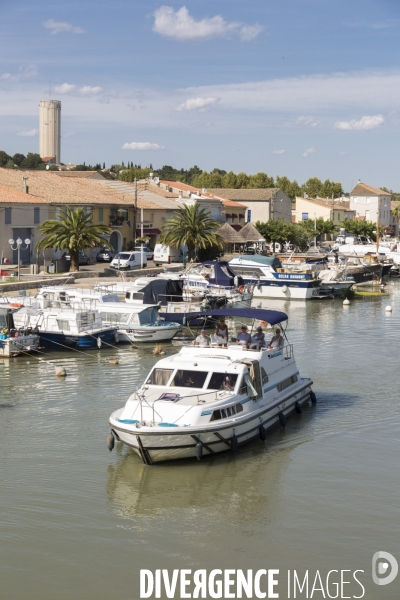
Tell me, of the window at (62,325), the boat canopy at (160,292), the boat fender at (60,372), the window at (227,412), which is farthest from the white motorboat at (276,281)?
the window at (227,412)

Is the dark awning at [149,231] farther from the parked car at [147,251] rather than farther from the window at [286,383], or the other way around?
the window at [286,383]

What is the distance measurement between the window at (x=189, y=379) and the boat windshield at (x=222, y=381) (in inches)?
8.7

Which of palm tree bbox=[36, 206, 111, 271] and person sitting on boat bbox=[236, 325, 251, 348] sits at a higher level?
palm tree bbox=[36, 206, 111, 271]

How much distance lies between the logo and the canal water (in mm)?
150

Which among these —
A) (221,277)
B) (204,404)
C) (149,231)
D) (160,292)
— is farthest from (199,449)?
(149,231)

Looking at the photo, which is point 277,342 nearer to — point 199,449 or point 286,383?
point 286,383

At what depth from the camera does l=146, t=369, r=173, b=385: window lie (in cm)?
2184

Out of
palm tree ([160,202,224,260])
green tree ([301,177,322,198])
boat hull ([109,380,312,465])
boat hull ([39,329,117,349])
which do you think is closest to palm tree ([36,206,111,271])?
palm tree ([160,202,224,260])

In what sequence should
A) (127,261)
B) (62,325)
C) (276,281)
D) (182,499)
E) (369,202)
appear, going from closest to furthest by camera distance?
(182,499) < (62,325) < (276,281) < (127,261) < (369,202)

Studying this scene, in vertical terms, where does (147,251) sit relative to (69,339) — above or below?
above

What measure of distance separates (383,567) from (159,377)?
8.28 m

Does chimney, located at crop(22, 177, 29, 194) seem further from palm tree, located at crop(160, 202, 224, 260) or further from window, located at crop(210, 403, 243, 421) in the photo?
window, located at crop(210, 403, 243, 421)

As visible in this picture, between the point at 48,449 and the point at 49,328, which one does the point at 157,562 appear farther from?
the point at 49,328

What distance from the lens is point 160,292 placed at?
42.8 m
